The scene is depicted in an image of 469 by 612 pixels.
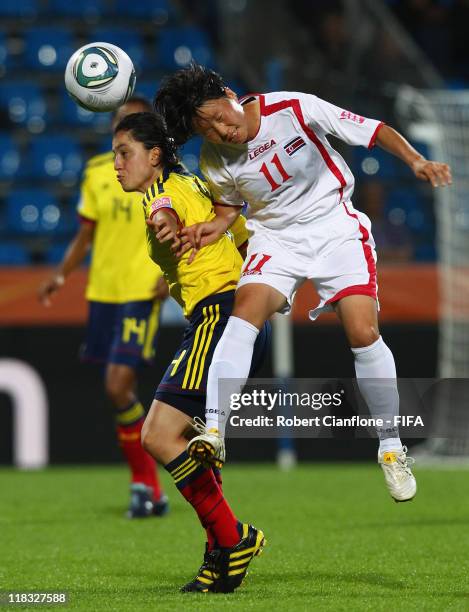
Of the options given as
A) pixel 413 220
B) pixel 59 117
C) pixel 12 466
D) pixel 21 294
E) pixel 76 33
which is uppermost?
pixel 76 33

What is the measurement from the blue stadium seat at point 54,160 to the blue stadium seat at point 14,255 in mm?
1100

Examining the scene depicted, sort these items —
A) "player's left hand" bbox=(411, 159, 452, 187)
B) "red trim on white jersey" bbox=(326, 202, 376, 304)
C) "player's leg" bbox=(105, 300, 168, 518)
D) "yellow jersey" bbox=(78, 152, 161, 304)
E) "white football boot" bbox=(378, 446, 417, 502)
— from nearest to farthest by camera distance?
"player's left hand" bbox=(411, 159, 452, 187) → "white football boot" bbox=(378, 446, 417, 502) → "red trim on white jersey" bbox=(326, 202, 376, 304) → "player's leg" bbox=(105, 300, 168, 518) → "yellow jersey" bbox=(78, 152, 161, 304)

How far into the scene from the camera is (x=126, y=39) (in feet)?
44.7

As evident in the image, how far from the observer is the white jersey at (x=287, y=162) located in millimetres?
4812

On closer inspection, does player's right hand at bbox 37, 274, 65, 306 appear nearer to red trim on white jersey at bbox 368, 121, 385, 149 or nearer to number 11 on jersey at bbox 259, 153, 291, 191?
number 11 on jersey at bbox 259, 153, 291, 191

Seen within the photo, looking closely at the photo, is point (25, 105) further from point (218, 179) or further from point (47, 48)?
point (218, 179)

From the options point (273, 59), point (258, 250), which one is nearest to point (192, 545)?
point (258, 250)

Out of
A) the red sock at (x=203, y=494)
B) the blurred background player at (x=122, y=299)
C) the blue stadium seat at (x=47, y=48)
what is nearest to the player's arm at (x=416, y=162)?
the red sock at (x=203, y=494)

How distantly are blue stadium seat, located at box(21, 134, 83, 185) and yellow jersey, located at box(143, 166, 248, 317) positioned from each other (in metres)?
8.00

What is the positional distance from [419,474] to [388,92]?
338 centimetres

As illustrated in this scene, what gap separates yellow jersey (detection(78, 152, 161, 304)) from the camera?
7.38 m

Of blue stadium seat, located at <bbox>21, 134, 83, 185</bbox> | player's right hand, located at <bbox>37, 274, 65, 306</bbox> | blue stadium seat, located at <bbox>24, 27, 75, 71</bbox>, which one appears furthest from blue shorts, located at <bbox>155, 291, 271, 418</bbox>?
blue stadium seat, located at <bbox>24, 27, 75, 71</bbox>

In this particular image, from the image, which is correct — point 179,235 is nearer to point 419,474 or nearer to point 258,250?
point 258,250

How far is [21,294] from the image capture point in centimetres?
1002
